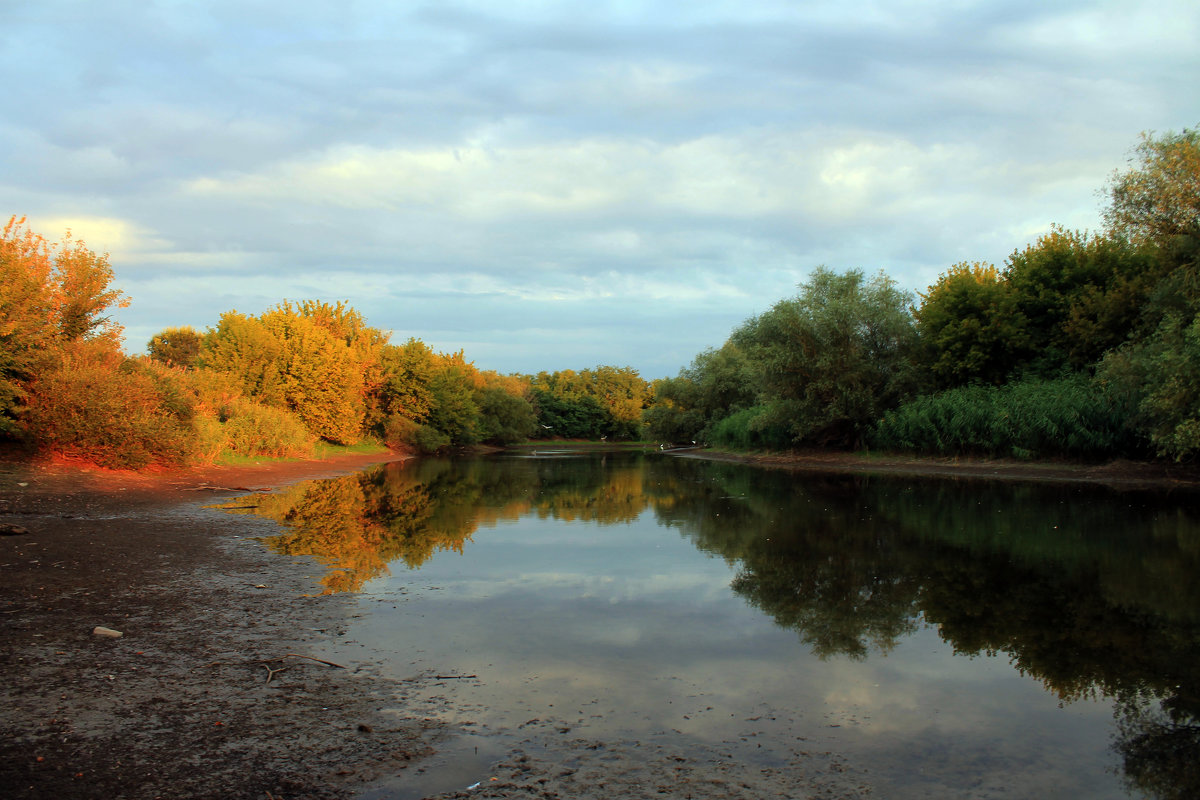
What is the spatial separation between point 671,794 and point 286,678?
3134mm

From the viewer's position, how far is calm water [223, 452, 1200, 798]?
15.5 ft

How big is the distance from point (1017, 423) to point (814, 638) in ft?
87.7

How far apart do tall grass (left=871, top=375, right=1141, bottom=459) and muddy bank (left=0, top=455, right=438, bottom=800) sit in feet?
90.1

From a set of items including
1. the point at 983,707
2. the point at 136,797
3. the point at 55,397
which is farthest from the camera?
the point at 55,397

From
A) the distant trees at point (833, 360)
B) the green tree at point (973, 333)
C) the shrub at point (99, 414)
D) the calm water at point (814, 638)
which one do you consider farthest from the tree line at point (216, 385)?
the green tree at point (973, 333)

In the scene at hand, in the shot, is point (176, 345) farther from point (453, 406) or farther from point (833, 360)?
point (833, 360)

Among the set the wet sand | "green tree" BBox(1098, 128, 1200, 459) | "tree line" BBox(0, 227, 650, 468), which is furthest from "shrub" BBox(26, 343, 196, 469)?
"green tree" BBox(1098, 128, 1200, 459)

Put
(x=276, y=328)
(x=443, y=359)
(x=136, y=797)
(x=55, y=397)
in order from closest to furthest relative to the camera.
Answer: (x=136, y=797), (x=55, y=397), (x=276, y=328), (x=443, y=359)

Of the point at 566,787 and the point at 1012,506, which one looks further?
the point at 1012,506

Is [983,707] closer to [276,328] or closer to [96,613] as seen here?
[96,613]

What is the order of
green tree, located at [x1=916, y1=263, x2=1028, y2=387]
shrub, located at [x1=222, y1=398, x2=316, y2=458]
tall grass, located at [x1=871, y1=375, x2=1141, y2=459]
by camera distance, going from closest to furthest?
tall grass, located at [x1=871, y1=375, x2=1141, y2=459] < shrub, located at [x1=222, y1=398, x2=316, y2=458] < green tree, located at [x1=916, y1=263, x2=1028, y2=387]

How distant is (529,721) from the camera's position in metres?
5.00

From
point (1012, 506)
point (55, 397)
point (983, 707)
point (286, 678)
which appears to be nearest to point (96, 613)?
point (286, 678)

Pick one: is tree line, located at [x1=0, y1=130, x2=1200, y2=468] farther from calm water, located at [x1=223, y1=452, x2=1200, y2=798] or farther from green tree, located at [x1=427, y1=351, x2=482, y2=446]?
calm water, located at [x1=223, y1=452, x2=1200, y2=798]
